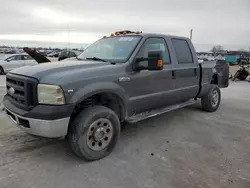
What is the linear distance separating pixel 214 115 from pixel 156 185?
12.1 feet

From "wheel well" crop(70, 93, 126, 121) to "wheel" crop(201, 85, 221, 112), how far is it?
304 cm

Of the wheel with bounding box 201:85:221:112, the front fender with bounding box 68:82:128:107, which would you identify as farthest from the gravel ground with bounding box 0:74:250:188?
the wheel with bounding box 201:85:221:112

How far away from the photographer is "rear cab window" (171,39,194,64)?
4797 millimetres

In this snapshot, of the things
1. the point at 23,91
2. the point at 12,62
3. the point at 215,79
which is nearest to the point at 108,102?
the point at 23,91

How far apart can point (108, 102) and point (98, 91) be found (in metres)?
0.57

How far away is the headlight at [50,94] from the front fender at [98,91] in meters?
0.14

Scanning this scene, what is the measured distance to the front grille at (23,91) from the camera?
2.96 metres

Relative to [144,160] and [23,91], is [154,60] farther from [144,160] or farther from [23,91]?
[23,91]

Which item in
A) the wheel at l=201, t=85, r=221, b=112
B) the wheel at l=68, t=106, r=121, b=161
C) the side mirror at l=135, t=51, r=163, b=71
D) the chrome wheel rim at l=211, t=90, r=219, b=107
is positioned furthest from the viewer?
the chrome wheel rim at l=211, t=90, r=219, b=107

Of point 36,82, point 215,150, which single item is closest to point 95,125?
point 36,82

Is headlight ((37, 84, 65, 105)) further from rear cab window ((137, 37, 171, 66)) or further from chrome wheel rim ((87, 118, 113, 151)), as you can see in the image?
rear cab window ((137, 37, 171, 66))

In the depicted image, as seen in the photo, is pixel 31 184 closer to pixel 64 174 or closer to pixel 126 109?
pixel 64 174

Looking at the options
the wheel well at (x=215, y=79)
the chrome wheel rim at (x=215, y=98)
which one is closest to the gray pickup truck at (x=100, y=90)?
the chrome wheel rim at (x=215, y=98)

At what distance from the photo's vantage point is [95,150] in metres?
3.28
